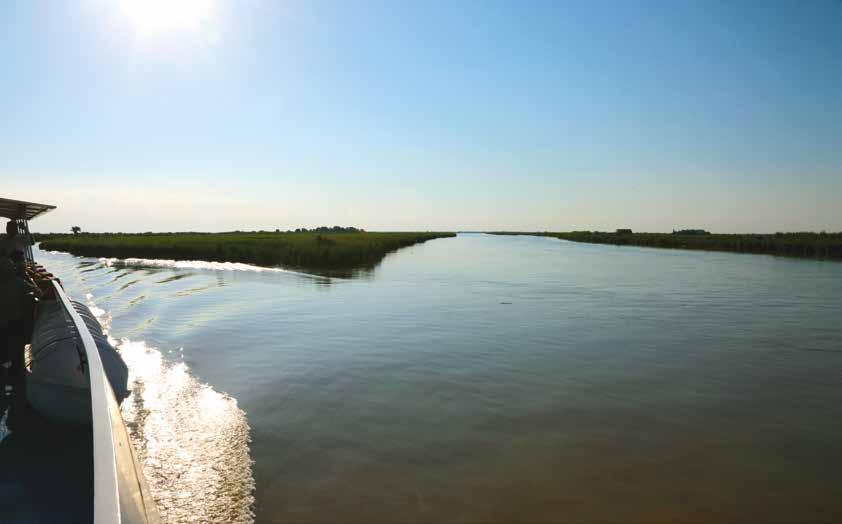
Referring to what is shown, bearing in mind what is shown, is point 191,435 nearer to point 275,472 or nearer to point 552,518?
point 275,472

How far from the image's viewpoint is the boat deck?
5.46 meters

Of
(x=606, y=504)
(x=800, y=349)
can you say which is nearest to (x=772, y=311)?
(x=800, y=349)

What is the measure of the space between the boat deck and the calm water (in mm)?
770

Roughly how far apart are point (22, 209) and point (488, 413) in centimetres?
1525

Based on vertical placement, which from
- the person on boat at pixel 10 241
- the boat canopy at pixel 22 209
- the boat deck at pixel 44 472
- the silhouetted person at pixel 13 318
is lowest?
the boat deck at pixel 44 472

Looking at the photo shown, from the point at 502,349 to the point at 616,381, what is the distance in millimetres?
3291

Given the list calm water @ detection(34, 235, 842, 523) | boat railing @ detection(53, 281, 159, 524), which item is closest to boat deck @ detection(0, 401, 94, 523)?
calm water @ detection(34, 235, 842, 523)

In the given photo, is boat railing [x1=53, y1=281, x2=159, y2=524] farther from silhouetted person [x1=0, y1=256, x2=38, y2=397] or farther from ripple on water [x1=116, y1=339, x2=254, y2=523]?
silhouetted person [x1=0, y1=256, x2=38, y2=397]

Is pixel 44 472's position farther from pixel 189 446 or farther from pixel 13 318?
pixel 13 318

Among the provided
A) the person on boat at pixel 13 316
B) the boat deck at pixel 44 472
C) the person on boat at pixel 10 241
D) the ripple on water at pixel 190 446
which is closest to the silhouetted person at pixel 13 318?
the person on boat at pixel 13 316

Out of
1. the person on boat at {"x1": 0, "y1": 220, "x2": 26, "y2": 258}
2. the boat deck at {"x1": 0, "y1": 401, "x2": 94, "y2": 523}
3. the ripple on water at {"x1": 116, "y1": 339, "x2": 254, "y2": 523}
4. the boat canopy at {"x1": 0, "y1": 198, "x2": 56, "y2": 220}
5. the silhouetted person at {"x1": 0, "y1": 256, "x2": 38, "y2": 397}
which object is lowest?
the boat deck at {"x1": 0, "y1": 401, "x2": 94, "y2": 523}

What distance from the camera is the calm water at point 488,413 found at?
221 inches

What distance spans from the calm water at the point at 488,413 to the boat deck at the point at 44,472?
770 mm

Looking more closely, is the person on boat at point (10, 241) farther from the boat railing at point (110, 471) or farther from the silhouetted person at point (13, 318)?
the boat railing at point (110, 471)
